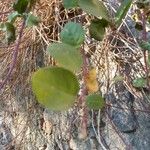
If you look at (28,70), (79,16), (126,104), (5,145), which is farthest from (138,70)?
(5,145)

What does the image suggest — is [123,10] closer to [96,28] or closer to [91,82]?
[96,28]

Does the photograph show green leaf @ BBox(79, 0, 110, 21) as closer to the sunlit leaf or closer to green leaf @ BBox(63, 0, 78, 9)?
green leaf @ BBox(63, 0, 78, 9)

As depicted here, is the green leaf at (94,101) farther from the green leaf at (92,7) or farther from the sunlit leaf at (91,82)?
the green leaf at (92,7)

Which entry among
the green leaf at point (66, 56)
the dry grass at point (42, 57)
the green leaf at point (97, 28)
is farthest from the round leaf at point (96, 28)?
the dry grass at point (42, 57)

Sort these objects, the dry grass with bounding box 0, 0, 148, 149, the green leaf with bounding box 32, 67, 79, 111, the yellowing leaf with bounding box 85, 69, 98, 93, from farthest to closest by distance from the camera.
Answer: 1. the dry grass with bounding box 0, 0, 148, 149
2. the yellowing leaf with bounding box 85, 69, 98, 93
3. the green leaf with bounding box 32, 67, 79, 111

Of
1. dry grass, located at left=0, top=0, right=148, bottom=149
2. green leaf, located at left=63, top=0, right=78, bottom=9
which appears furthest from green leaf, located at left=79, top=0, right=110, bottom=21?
dry grass, located at left=0, top=0, right=148, bottom=149

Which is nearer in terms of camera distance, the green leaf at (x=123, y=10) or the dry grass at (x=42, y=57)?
the green leaf at (x=123, y=10)
